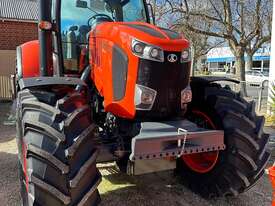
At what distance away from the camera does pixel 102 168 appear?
15.6 feet

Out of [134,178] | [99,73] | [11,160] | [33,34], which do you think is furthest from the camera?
[33,34]

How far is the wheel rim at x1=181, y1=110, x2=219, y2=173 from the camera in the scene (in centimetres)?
374

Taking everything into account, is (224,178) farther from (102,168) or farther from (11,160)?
(11,160)

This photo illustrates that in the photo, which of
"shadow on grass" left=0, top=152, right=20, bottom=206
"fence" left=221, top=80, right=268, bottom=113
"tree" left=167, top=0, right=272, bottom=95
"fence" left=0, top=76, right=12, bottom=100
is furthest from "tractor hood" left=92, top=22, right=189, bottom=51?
"fence" left=0, top=76, right=12, bottom=100

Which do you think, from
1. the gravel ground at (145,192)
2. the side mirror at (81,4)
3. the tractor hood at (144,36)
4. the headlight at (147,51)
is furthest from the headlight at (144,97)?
the side mirror at (81,4)

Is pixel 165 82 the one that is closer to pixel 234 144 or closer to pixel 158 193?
pixel 234 144

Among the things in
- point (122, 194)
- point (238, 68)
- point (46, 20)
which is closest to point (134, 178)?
point (122, 194)

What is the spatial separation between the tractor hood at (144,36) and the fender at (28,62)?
1.71 metres

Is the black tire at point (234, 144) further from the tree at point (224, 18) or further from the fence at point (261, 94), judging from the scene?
the tree at point (224, 18)

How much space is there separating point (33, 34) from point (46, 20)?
11198 millimetres

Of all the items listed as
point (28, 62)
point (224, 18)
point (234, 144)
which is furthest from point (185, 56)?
point (224, 18)

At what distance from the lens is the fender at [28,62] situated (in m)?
4.64

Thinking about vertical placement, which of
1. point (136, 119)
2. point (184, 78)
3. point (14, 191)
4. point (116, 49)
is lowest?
Answer: point (14, 191)

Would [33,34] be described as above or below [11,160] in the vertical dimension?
above
